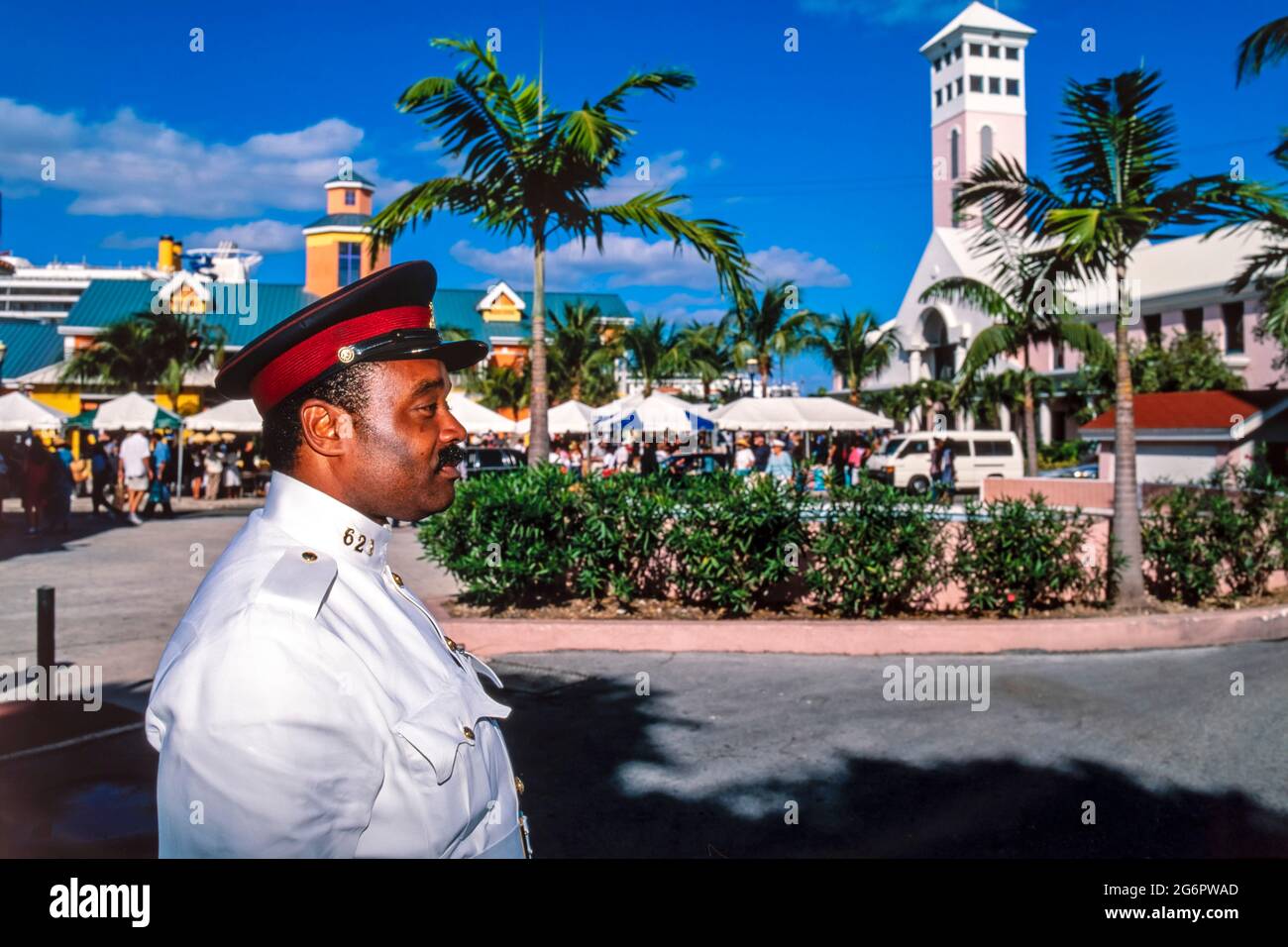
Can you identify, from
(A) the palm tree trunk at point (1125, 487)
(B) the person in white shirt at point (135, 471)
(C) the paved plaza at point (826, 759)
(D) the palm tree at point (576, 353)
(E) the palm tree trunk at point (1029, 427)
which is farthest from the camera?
(D) the palm tree at point (576, 353)

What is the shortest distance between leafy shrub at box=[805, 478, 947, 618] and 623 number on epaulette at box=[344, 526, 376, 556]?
24.8ft

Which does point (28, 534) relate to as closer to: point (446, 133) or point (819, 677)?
point (446, 133)

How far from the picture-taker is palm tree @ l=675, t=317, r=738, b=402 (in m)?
38.9

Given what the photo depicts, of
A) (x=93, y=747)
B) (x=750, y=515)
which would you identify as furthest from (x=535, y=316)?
(x=93, y=747)

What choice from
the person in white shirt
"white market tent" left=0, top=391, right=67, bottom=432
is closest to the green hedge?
the person in white shirt

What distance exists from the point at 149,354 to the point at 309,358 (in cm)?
3470

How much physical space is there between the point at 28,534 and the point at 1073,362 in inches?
1485

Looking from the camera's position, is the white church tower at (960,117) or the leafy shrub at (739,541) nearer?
the leafy shrub at (739,541)

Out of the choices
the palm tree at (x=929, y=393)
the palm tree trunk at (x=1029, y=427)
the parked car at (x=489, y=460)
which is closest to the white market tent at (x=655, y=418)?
the parked car at (x=489, y=460)

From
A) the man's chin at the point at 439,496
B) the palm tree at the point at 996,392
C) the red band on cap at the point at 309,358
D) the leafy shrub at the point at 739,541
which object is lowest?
the leafy shrub at the point at 739,541

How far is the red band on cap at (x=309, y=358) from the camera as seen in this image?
1633 millimetres

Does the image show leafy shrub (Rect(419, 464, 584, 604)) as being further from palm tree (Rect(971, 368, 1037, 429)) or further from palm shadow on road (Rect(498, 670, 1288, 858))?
palm tree (Rect(971, 368, 1037, 429))

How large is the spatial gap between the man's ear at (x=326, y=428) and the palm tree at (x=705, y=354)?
119 feet

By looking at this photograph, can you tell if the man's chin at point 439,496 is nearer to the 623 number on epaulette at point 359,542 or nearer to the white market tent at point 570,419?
the 623 number on epaulette at point 359,542
